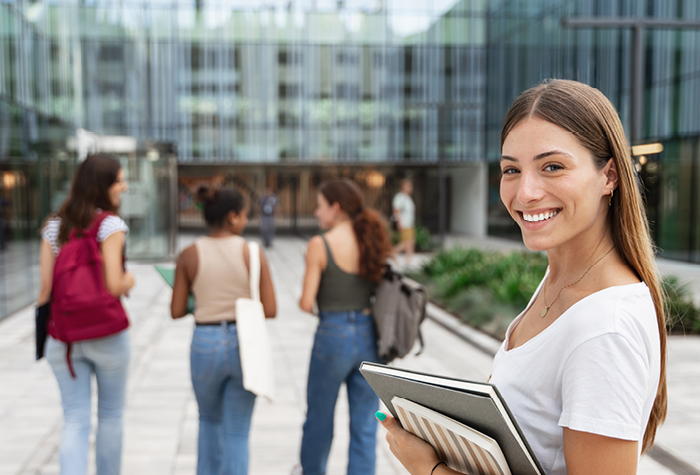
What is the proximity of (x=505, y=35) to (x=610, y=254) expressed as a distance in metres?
27.5

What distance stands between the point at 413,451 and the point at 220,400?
2238mm

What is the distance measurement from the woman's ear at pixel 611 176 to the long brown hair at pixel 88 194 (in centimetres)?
278

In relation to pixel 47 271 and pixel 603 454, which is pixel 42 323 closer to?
pixel 47 271

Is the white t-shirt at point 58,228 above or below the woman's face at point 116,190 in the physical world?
below

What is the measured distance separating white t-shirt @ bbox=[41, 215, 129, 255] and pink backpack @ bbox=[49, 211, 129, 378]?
3 cm

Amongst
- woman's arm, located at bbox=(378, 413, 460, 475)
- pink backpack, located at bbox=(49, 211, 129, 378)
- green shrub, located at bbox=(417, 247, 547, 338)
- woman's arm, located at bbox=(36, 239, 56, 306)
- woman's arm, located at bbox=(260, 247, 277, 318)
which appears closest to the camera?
woman's arm, located at bbox=(378, 413, 460, 475)

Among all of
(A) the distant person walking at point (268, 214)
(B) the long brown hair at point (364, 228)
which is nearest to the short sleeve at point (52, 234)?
(B) the long brown hair at point (364, 228)

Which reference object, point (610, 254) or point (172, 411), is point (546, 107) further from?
point (172, 411)

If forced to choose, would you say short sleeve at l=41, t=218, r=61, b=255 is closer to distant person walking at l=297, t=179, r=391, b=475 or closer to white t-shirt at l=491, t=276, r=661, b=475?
distant person walking at l=297, t=179, r=391, b=475

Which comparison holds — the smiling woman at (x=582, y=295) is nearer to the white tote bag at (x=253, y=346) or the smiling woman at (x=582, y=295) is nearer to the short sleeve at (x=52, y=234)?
the white tote bag at (x=253, y=346)

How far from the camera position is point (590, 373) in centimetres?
114

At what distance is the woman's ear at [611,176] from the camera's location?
130cm

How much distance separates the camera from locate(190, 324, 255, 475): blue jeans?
3.35m

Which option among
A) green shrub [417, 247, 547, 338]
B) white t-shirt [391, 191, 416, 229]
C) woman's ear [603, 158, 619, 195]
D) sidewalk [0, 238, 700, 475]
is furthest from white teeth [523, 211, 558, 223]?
white t-shirt [391, 191, 416, 229]
